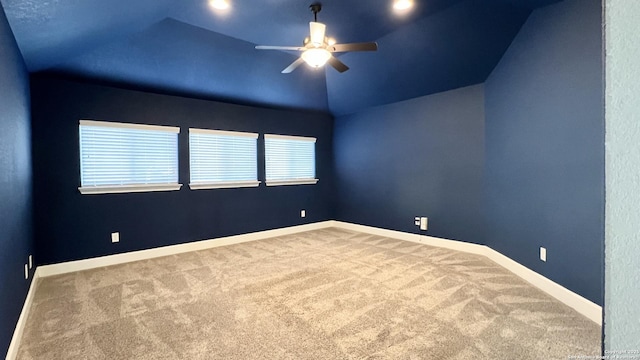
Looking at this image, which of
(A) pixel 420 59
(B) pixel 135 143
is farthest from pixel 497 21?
(B) pixel 135 143

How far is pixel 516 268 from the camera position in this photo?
344cm

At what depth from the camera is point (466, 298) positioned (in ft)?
9.27

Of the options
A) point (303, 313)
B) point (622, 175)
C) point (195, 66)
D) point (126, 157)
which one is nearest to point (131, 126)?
point (126, 157)

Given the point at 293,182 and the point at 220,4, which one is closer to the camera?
the point at 220,4

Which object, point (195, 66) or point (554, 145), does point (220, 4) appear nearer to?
point (195, 66)

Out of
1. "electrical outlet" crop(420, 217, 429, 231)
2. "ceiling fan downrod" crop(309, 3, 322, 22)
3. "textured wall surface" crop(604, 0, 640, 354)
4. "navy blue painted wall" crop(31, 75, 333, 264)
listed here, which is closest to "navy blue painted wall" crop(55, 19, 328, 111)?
"navy blue painted wall" crop(31, 75, 333, 264)

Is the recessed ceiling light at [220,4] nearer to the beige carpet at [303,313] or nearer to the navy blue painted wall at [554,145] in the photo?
the beige carpet at [303,313]

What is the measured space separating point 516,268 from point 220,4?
4260 mm

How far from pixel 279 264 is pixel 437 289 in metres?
1.91

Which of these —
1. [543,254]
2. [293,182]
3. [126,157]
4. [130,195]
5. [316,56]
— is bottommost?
[543,254]

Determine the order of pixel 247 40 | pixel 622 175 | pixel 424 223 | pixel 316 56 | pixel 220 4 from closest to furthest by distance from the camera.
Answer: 1. pixel 622 175
2. pixel 220 4
3. pixel 316 56
4. pixel 247 40
5. pixel 424 223

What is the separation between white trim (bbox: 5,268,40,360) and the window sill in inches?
40.8

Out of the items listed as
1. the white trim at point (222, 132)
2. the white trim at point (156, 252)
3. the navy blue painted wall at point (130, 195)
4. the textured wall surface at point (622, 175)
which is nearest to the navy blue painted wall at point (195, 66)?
the navy blue painted wall at point (130, 195)

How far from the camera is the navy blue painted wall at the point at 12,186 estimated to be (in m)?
1.94
